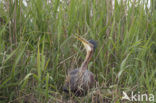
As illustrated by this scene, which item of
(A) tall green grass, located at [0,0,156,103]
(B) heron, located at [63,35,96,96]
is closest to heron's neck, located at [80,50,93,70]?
(B) heron, located at [63,35,96,96]

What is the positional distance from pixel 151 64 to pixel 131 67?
37cm

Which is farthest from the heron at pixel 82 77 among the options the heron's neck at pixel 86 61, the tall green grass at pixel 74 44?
the tall green grass at pixel 74 44

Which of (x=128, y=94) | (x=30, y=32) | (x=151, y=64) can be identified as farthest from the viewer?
(x=151, y=64)

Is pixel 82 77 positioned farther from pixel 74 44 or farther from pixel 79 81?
pixel 74 44

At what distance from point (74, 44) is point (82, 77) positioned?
488 millimetres

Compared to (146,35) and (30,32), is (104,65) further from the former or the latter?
(30,32)

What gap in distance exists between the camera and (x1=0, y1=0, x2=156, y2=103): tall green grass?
3186 mm

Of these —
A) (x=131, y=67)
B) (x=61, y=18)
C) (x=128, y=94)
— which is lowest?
(x=128, y=94)

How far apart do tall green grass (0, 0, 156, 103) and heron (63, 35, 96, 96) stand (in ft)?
0.35

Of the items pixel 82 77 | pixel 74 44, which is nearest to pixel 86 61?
pixel 82 77

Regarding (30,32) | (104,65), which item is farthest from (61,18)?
(104,65)

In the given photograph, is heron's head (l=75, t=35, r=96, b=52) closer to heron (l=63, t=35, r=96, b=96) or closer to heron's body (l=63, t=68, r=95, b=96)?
heron (l=63, t=35, r=96, b=96)

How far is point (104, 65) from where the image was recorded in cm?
377

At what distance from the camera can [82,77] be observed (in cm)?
357
